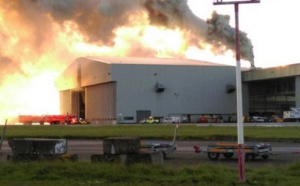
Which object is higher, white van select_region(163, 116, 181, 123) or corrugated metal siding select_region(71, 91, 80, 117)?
corrugated metal siding select_region(71, 91, 80, 117)

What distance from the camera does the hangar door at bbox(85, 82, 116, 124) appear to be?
308 feet

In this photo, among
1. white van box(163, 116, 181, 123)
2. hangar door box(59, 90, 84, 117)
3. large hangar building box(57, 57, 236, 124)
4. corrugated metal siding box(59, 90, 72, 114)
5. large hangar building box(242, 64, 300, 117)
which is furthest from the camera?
corrugated metal siding box(59, 90, 72, 114)

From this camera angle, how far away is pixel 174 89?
95750 millimetres

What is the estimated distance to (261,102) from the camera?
4149 inches

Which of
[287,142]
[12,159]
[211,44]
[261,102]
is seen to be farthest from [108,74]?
[12,159]

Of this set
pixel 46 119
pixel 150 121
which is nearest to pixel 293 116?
pixel 150 121

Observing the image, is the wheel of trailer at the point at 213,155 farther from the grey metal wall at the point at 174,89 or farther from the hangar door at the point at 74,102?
the hangar door at the point at 74,102

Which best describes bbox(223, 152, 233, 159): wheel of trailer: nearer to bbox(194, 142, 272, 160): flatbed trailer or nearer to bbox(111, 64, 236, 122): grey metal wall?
bbox(194, 142, 272, 160): flatbed trailer

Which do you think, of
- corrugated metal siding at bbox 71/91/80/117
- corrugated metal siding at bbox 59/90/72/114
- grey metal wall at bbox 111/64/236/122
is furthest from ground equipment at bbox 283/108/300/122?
corrugated metal siding at bbox 59/90/72/114

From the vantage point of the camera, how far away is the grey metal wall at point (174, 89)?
9294 centimetres

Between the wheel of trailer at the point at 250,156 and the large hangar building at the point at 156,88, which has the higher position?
the large hangar building at the point at 156,88

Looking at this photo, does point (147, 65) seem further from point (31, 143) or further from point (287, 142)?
point (31, 143)

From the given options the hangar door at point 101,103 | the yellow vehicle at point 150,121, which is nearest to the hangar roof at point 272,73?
the yellow vehicle at point 150,121

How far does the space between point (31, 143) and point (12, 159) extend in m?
0.94
